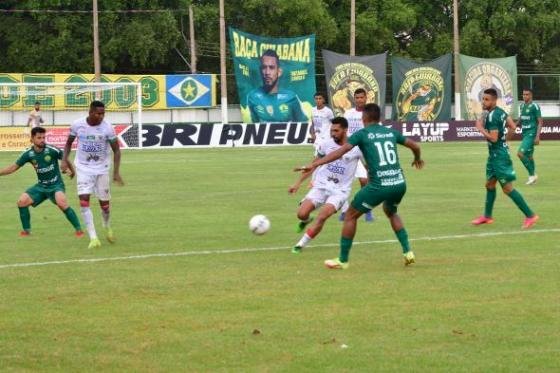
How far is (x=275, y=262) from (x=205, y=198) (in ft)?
33.0

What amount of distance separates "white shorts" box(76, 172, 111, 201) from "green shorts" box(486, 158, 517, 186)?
557cm

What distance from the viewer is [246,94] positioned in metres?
54.8

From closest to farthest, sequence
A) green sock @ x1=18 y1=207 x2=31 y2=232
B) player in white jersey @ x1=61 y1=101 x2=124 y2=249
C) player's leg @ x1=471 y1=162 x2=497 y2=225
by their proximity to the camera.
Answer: player in white jersey @ x1=61 y1=101 x2=124 y2=249 → green sock @ x1=18 y1=207 x2=31 y2=232 → player's leg @ x1=471 y1=162 x2=497 y2=225

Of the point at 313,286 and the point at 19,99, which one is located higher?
the point at 19,99

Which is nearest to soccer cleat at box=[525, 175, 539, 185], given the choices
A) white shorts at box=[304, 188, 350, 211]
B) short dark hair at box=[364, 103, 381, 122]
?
white shorts at box=[304, 188, 350, 211]

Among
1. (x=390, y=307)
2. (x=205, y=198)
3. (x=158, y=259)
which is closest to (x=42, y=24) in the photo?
(x=205, y=198)

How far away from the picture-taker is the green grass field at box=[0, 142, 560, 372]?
826cm

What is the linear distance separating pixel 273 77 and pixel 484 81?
34.2 feet

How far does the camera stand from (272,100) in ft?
180

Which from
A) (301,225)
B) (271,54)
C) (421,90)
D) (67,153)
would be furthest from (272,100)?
(67,153)

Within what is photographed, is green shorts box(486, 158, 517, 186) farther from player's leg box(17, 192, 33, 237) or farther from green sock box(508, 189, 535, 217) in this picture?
player's leg box(17, 192, 33, 237)

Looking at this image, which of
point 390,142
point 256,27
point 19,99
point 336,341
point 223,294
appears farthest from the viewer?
point 256,27

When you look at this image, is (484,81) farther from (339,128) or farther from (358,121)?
(339,128)

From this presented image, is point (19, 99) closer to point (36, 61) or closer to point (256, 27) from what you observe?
point (36, 61)
